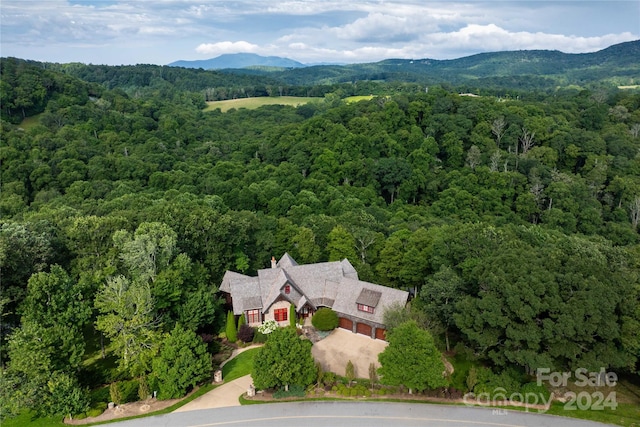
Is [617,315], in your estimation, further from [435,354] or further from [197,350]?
[197,350]

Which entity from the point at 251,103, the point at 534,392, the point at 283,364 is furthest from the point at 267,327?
the point at 251,103

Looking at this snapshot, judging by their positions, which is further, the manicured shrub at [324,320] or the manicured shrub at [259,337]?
the manicured shrub at [324,320]

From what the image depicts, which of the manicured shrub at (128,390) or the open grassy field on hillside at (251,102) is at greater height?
the open grassy field on hillside at (251,102)

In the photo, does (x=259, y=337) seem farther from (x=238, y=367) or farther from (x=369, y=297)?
(x=369, y=297)

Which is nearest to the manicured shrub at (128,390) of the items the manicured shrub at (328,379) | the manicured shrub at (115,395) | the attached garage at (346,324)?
the manicured shrub at (115,395)

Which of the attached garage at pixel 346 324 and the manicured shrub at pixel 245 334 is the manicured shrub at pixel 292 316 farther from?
the attached garage at pixel 346 324

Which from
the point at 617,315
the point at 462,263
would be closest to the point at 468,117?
the point at 462,263

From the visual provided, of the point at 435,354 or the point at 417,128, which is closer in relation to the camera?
the point at 435,354
